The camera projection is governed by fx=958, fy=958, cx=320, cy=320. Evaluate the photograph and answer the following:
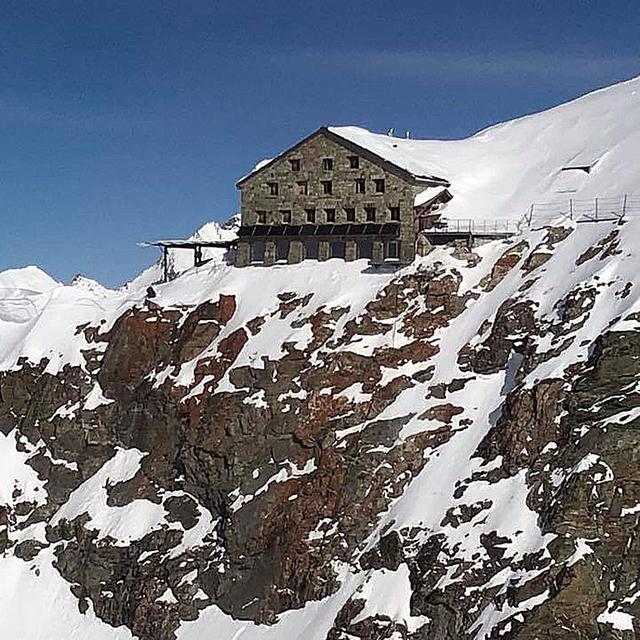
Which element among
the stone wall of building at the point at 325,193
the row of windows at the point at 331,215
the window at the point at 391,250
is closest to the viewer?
the window at the point at 391,250

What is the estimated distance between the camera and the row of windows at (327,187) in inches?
2854

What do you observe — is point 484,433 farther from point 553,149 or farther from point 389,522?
point 553,149

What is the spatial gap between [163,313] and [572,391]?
33028 millimetres

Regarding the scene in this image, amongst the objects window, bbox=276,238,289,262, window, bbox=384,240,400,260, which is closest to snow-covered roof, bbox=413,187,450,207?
window, bbox=384,240,400,260

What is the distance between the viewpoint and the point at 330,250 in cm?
7331

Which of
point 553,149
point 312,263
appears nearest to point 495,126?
point 553,149

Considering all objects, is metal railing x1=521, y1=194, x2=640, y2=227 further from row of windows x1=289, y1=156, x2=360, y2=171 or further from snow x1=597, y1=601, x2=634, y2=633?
snow x1=597, y1=601, x2=634, y2=633

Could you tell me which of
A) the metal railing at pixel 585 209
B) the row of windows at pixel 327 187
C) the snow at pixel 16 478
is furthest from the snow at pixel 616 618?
the snow at pixel 16 478

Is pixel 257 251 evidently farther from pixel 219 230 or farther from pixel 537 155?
pixel 219 230

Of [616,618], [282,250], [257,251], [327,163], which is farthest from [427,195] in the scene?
[616,618]

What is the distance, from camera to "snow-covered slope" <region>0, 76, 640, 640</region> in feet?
152

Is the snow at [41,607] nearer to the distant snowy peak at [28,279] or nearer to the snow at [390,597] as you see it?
the snow at [390,597]

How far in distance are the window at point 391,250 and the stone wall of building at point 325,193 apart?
774 mm

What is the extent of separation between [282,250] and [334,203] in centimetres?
558
